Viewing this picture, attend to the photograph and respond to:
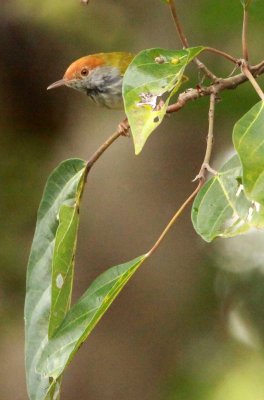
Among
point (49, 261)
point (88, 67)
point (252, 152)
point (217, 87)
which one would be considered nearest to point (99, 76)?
point (88, 67)

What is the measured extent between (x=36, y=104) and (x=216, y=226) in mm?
2819

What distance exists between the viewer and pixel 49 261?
7.14 ft

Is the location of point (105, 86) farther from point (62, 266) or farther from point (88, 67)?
point (62, 266)

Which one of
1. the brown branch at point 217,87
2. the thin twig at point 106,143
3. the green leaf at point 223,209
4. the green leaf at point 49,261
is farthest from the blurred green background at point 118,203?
the green leaf at point 223,209

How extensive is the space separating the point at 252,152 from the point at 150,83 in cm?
29

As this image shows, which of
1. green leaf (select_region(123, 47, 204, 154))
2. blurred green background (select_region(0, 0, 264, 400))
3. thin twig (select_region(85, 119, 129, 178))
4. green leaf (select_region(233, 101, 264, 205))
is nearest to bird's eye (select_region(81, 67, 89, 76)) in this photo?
thin twig (select_region(85, 119, 129, 178))

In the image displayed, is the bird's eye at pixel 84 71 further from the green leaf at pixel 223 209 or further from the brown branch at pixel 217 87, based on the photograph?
the green leaf at pixel 223 209

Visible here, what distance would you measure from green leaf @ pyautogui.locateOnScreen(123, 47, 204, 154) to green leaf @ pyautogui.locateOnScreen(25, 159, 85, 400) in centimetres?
41

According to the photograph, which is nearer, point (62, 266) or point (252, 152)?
point (252, 152)

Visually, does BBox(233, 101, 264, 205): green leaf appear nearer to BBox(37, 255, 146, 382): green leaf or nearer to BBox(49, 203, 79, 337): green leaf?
BBox(37, 255, 146, 382): green leaf

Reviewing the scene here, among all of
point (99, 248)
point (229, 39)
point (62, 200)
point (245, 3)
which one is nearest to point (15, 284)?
point (99, 248)

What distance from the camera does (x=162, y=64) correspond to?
5.99ft

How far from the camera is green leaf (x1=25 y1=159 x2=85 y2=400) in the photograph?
201cm

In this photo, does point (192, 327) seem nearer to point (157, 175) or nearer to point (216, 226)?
point (157, 175)
